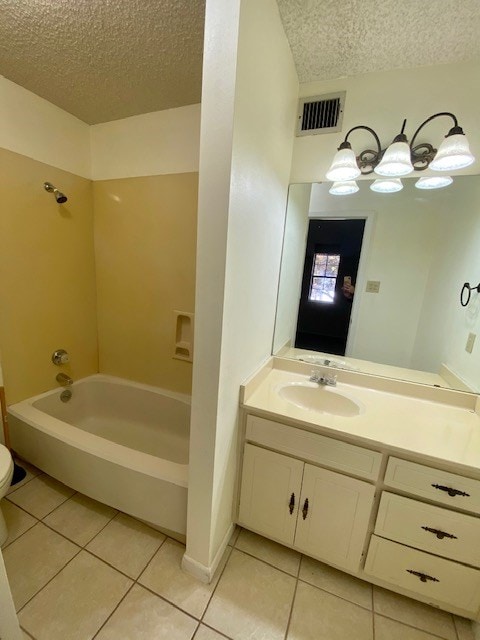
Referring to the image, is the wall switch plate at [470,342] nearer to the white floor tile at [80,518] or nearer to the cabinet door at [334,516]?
the cabinet door at [334,516]

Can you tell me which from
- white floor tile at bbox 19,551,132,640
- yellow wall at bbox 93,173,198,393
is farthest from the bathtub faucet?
white floor tile at bbox 19,551,132,640

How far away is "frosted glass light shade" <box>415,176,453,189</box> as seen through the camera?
3.92 feet

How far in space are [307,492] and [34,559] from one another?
1.30m

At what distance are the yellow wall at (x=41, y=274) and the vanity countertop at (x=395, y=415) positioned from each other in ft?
5.40

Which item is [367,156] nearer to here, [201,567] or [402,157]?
[402,157]

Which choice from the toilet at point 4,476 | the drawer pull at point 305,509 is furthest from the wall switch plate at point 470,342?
the toilet at point 4,476

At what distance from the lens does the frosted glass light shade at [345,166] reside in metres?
1.18

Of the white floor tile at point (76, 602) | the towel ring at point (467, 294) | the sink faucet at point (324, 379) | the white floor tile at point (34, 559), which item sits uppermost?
the towel ring at point (467, 294)

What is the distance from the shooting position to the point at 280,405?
1160 mm

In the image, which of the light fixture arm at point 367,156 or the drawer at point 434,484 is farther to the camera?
the light fixture arm at point 367,156

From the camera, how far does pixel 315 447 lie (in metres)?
1.07

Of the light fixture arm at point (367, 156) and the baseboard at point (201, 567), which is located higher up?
the light fixture arm at point (367, 156)

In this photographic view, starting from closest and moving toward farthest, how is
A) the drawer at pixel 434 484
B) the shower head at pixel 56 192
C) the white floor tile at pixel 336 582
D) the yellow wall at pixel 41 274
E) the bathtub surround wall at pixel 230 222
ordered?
the bathtub surround wall at pixel 230 222 < the drawer at pixel 434 484 < the white floor tile at pixel 336 582 < the yellow wall at pixel 41 274 < the shower head at pixel 56 192

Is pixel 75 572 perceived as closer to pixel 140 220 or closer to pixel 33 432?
pixel 33 432
